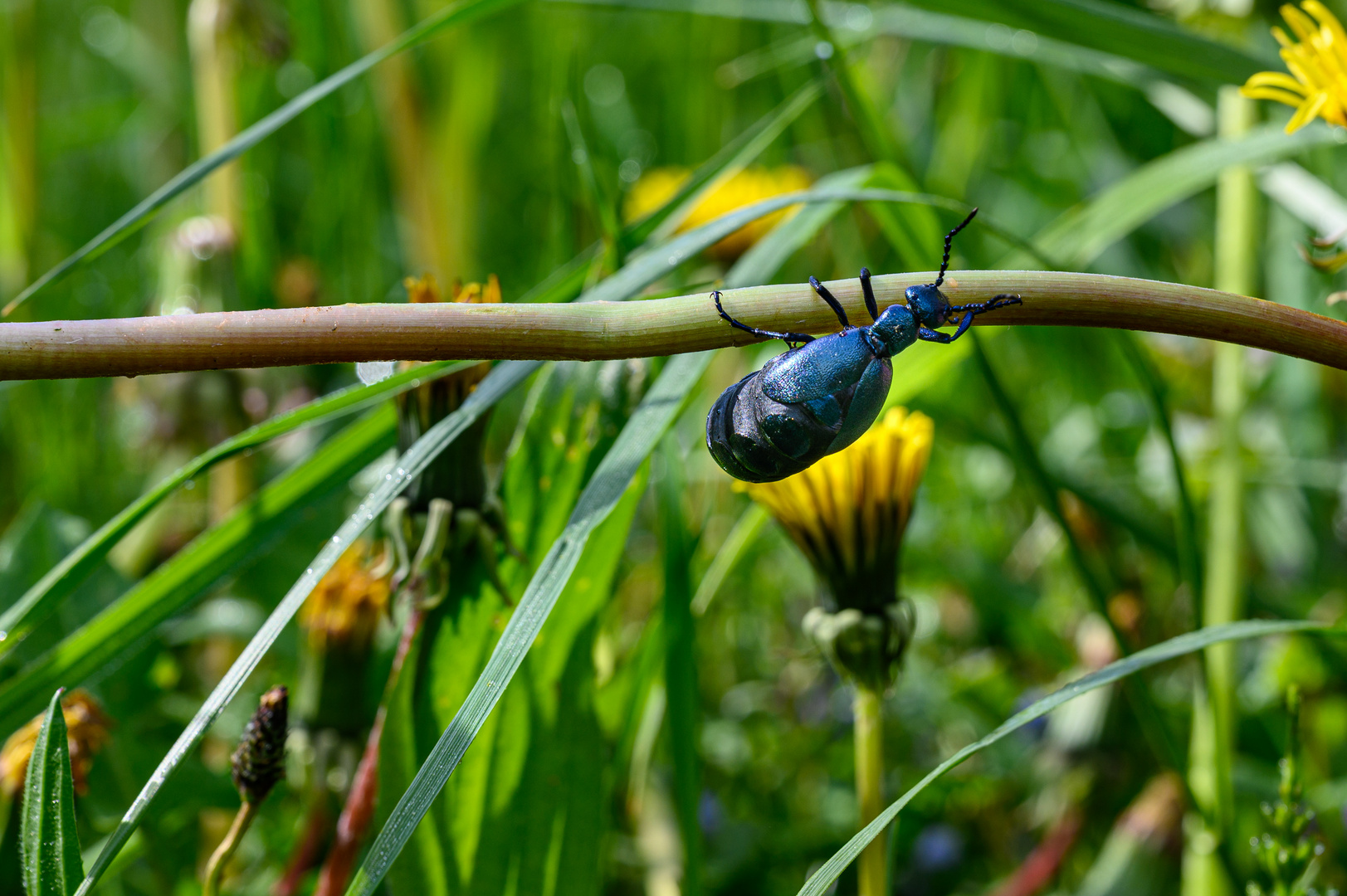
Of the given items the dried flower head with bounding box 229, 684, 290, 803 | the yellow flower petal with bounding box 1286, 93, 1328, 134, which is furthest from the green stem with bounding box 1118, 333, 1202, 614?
the dried flower head with bounding box 229, 684, 290, 803

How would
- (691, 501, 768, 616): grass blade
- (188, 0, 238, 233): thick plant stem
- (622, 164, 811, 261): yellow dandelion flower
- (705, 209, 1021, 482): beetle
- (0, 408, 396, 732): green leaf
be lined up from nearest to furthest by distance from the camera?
(705, 209, 1021, 482): beetle, (0, 408, 396, 732): green leaf, (691, 501, 768, 616): grass blade, (188, 0, 238, 233): thick plant stem, (622, 164, 811, 261): yellow dandelion flower

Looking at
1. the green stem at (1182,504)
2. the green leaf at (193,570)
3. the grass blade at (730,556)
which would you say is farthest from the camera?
the grass blade at (730,556)

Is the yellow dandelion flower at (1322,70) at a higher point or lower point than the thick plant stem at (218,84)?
lower

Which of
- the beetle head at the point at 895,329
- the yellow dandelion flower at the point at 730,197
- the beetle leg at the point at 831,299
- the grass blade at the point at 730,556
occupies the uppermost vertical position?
the yellow dandelion flower at the point at 730,197

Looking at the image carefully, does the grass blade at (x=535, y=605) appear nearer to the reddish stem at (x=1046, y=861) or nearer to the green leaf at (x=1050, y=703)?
the green leaf at (x=1050, y=703)

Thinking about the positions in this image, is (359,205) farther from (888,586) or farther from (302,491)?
(888,586)

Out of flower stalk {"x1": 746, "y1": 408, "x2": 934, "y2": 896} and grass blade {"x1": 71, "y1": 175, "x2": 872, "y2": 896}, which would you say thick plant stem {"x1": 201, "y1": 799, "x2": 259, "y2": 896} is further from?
flower stalk {"x1": 746, "y1": 408, "x2": 934, "y2": 896}

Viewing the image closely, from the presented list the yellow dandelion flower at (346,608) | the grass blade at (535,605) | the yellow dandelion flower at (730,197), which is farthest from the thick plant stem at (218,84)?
the grass blade at (535,605)

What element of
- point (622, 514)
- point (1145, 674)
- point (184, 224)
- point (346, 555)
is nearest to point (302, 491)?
point (346, 555)
